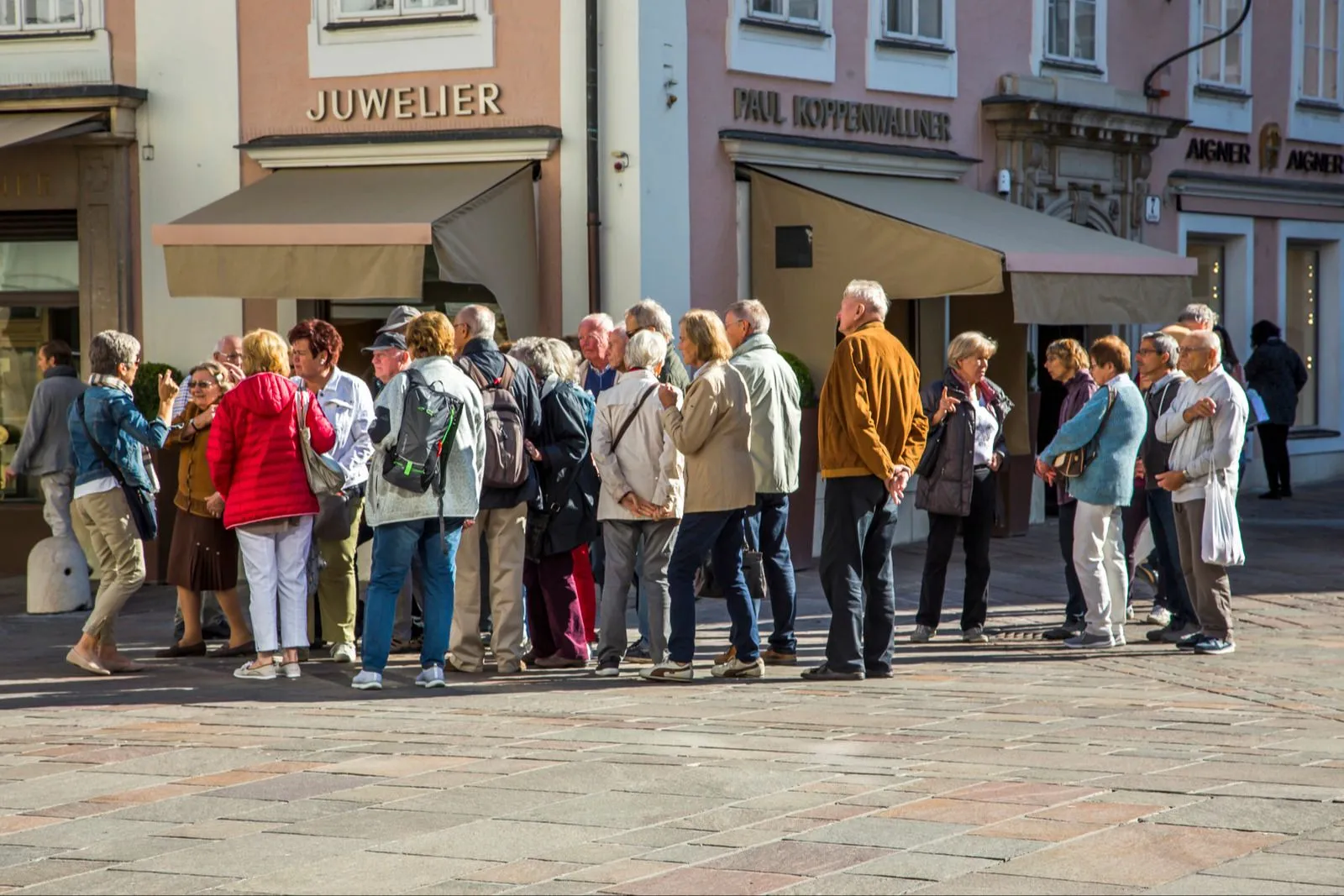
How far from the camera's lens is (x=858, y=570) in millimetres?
9539

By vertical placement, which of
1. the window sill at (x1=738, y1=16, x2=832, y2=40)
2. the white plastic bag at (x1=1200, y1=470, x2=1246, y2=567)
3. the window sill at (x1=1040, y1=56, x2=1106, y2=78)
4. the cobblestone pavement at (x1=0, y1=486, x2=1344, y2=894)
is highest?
the window sill at (x1=1040, y1=56, x2=1106, y2=78)

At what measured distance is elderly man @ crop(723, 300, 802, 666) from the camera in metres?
9.79

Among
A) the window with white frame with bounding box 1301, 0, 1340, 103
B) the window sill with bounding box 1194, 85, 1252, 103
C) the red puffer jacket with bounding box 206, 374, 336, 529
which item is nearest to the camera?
the red puffer jacket with bounding box 206, 374, 336, 529

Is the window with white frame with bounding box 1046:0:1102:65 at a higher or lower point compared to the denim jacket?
higher

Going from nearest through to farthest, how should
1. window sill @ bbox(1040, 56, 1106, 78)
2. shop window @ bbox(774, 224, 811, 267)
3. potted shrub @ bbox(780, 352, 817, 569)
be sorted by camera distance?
potted shrub @ bbox(780, 352, 817, 569), shop window @ bbox(774, 224, 811, 267), window sill @ bbox(1040, 56, 1106, 78)

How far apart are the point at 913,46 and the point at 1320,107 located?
23.9ft

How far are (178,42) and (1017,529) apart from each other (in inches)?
299

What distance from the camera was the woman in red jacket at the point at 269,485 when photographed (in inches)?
376

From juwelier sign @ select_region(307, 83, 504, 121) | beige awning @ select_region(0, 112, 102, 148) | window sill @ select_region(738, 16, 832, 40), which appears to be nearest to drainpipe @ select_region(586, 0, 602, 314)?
juwelier sign @ select_region(307, 83, 504, 121)

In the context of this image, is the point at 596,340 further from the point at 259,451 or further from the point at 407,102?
the point at 407,102

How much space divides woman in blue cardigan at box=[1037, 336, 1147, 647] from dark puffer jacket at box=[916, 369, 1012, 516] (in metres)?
0.41

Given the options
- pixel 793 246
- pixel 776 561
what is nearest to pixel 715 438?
pixel 776 561

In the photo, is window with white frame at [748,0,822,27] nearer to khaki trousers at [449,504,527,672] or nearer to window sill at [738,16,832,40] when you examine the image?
window sill at [738,16,832,40]

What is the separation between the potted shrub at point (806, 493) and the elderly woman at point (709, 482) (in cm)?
461
